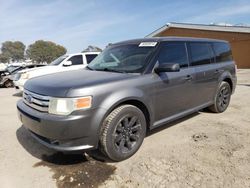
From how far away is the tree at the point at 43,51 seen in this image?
227ft

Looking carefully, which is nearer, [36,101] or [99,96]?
[99,96]

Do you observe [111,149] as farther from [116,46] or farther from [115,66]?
[116,46]

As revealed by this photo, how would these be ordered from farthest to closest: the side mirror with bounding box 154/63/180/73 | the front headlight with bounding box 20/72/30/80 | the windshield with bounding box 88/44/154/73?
the front headlight with bounding box 20/72/30/80
the windshield with bounding box 88/44/154/73
the side mirror with bounding box 154/63/180/73

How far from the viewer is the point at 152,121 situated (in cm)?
392

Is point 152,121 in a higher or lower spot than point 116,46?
lower

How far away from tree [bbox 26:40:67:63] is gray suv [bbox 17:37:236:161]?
67.6m

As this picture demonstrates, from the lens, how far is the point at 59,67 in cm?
999

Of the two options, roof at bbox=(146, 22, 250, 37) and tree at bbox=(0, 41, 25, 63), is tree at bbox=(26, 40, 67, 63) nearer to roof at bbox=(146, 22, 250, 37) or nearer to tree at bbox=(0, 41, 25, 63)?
tree at bbox=(0, 41, 25, 63)

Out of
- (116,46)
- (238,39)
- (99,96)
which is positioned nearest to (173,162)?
(99,96)

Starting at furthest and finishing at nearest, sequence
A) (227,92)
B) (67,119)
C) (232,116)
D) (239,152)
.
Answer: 1. (227,92)
2. (232,116)
3. (239,152)
4. (67,119)

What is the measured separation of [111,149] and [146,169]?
0.55m

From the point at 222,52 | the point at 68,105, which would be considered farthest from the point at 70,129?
the point at 222,52

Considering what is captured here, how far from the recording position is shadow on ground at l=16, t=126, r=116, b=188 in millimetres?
3017

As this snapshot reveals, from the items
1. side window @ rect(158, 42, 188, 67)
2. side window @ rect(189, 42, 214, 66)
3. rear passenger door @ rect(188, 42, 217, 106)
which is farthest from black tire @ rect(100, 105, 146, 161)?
side window @ rect(189, 42, 214, 66)
